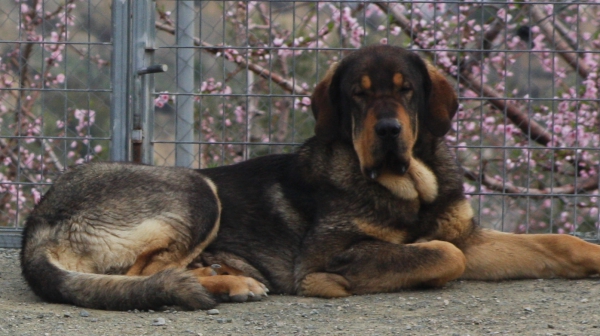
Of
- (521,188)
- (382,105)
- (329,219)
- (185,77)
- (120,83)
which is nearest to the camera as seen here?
(382,105)

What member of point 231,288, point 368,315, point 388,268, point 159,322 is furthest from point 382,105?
point 159,322

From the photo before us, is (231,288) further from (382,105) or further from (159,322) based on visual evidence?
(382,105)

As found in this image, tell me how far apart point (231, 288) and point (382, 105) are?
4.34ft

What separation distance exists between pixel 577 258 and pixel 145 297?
2505mm

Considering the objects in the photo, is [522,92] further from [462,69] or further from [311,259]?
[311,259]

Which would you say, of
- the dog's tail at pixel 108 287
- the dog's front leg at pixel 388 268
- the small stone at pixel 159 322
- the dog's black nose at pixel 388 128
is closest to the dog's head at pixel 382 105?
the dog's black nose at pixel 388 128

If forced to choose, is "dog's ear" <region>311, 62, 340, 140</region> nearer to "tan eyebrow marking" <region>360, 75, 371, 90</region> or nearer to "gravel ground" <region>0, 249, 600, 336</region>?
"tan eyebrow marking" <region>360, 75, 371, 90</region>

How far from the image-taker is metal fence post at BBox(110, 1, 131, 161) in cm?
652

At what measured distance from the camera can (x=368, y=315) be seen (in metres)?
4.48

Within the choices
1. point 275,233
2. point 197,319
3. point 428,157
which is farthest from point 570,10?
point 197,319

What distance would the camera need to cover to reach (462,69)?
27.3 feet

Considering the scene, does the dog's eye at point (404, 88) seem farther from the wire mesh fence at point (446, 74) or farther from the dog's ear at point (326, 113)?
the wire mesh fence at point (446, 74)

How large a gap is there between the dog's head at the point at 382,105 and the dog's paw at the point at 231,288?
3.14 ft

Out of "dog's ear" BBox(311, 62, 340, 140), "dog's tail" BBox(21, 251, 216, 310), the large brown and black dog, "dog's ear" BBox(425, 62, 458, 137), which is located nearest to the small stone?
"dog's tail" BBox(21, 251, 216, 310)
